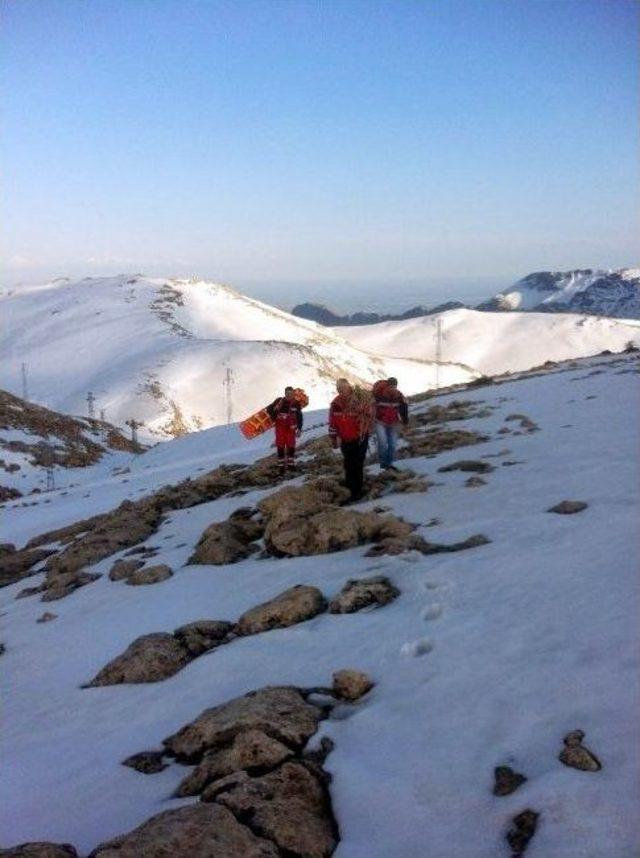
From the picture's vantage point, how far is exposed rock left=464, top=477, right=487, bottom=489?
41.1ft

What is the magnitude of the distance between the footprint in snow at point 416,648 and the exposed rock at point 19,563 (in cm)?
1093

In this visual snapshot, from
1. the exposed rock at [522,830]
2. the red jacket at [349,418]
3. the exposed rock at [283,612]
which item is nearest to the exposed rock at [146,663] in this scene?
the exposed rock at [283,612]

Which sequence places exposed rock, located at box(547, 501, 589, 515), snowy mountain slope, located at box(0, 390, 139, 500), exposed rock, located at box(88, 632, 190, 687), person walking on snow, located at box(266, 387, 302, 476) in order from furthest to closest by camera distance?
1. snowy mountain slope, located at box(0, 390, 139, 500)
2. person walking on snow, located at box(266, 387, 302, 476)
3. exposed rock, located at box(547, 501, 589, 515)
4. exposed rock, located at box(88, 632, 190, 687)

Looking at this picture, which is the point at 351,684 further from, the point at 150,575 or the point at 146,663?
the point at 150,575

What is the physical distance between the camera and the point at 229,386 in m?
109

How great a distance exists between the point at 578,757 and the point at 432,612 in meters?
2.85

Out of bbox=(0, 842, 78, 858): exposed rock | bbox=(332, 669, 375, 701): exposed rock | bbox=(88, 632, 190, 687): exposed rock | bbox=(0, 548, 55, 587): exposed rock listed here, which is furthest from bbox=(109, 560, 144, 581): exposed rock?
bbox=(0, 842, 78, 858): exposed rock

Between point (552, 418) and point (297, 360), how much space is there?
107m

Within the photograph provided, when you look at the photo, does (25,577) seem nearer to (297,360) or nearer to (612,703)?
(612,703)

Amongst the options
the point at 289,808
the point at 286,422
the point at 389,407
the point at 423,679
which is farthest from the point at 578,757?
the point at 286,422

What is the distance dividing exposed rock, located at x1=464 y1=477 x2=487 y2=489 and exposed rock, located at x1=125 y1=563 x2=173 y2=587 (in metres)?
Result: 5.69

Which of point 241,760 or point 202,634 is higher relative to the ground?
point 241,760

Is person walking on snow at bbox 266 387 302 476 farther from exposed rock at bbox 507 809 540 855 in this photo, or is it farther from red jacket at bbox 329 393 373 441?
exposed rock at bbox 507 809 540 855

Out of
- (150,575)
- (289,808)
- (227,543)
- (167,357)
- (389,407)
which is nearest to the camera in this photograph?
(289,808)
